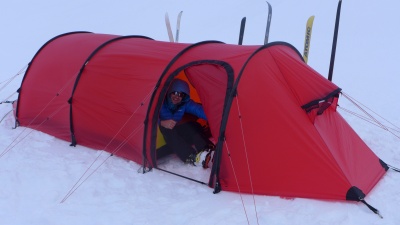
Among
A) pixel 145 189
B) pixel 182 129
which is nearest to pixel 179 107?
pixel 182 129

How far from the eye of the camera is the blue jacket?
6.87 m

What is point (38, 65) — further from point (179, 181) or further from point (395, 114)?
point (395, 114)

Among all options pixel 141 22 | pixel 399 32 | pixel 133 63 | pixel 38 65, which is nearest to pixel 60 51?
pixel 38 65

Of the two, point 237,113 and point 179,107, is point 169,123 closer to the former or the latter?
point 179,107

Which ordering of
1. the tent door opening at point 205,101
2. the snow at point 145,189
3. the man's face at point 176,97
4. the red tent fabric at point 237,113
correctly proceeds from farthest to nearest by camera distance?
the man's face at point 176,97 → the tent door opening at point 205,101 → the red tent fabric at point 237,113 → the snow at point 145,189

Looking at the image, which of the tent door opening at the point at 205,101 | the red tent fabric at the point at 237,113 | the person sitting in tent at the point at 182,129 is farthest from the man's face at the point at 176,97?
the red tent fabric at the point at 237,113

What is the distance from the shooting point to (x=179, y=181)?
21.0ft

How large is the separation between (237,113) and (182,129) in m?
1.71

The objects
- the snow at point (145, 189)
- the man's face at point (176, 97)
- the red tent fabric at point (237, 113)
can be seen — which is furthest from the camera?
the man's face at point (176, 97)

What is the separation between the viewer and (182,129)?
7.35 metres

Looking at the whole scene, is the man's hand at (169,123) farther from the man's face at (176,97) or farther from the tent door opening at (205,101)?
the tent door opening at (205,101)

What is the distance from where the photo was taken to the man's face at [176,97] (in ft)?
22.5

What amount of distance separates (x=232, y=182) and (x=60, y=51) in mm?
4750

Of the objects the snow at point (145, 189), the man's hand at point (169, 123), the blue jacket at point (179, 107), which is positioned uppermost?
the blue jacket at point (179, 107)
